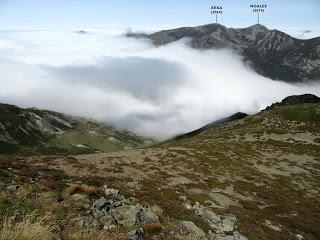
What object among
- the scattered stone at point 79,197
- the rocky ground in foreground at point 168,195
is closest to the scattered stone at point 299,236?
the rocky ground in foreground at point 168,195

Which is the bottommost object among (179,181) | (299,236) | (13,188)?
(299,236)

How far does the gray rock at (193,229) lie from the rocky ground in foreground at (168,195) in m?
0.03

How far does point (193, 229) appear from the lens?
23141 millimetres

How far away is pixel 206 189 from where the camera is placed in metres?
40.4

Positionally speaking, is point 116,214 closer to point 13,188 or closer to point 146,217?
point 146,217

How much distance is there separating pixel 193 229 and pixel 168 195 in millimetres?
8791

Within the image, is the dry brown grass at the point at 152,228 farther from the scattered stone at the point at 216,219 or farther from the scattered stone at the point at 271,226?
the scattered stone at the point at 271,226

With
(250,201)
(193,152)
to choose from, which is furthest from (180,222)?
(193,152)

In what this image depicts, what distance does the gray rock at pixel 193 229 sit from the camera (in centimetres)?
2247

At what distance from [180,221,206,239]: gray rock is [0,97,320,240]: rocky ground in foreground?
0.09 ft

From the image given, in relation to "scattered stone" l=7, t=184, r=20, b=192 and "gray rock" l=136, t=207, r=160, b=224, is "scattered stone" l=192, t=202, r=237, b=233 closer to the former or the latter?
"gray rock" l=136, t=207, r=160, b=224

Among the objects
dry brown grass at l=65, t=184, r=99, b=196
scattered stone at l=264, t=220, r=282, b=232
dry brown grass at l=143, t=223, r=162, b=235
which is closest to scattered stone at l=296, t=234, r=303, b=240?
scattered stone at l=264, t=220, r=282, b=232

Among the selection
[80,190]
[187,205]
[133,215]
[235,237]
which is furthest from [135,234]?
[187,205]

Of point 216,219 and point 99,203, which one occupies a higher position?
point 99,203
